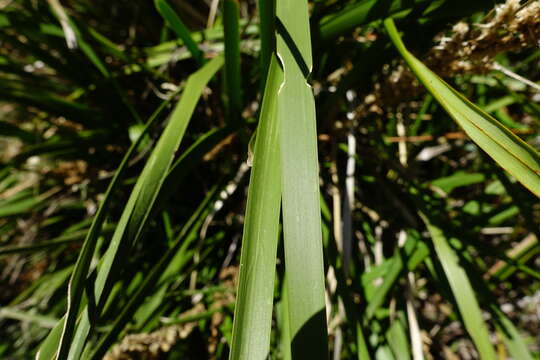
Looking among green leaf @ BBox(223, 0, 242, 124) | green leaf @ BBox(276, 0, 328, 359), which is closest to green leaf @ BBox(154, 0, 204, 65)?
green leaf @ BBox(223, 0, 242, 124)

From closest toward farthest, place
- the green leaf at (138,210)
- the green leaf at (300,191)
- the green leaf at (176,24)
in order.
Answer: the green leaf at (300,191) < the green leaf at (138,210) < the green leaf at (176,24)

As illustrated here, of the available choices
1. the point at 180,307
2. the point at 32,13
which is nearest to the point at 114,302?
the point at 180,307

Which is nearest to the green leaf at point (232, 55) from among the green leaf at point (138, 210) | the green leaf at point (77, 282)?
the green leaf at point (138, 210)

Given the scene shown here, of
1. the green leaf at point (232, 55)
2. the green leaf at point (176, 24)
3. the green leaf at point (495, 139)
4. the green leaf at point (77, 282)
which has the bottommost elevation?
the green leaf at point (77, 282)

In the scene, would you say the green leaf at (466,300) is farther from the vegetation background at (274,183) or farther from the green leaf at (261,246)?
the green leaf at (261,246)

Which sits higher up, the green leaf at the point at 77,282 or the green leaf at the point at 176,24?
the green leaf at the point at 176,24

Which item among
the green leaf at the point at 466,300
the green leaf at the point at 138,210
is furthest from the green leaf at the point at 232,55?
the green leaf at the point at 466,300

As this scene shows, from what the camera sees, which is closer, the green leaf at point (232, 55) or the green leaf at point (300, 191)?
the green leaf at point (300, 191)

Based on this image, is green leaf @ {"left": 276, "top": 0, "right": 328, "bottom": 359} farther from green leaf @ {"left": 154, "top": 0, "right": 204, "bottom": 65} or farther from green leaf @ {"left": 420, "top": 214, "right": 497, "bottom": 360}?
green leaf @ {"left": 420, "top": 214, "right": 497, "bottom": 360}

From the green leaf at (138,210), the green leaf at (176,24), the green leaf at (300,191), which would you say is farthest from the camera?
the green leaf at (176,24)
